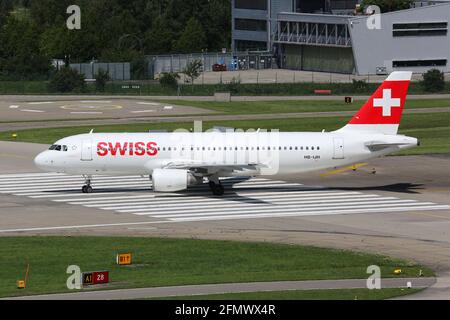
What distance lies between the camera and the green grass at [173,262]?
43.8m

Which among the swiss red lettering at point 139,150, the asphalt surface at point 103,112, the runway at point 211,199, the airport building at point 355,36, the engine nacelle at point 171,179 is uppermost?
the airport building at point 355,36

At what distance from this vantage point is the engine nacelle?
66250 millimetres

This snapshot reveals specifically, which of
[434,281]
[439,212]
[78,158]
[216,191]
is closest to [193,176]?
[216,191]

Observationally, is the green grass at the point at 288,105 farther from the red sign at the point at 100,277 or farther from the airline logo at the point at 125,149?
the red sign at the point at 100,277

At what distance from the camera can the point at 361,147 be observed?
69.2 metres

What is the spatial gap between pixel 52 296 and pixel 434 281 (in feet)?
49.4

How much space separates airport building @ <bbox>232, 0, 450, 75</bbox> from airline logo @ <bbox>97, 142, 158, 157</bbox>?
98.3m

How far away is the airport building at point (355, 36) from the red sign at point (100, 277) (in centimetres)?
12368

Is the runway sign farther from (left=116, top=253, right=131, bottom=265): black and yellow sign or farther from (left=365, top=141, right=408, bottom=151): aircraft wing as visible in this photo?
(left=365, top=141, right=408, bottom=151): aircraft wing

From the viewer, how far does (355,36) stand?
166750 mm

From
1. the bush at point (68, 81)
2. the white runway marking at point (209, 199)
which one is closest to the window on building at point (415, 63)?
the bush at point (68, 81)

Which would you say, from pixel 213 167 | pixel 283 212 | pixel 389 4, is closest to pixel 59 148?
pixel 213 167

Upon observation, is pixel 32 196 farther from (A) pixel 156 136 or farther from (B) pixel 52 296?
(B) pixel 52 296

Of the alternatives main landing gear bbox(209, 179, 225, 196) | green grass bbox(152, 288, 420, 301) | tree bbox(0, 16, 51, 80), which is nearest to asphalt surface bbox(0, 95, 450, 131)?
tree bbox(0, 16, 51, 80)
